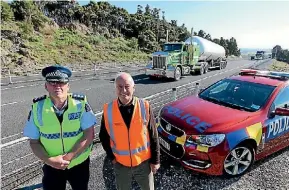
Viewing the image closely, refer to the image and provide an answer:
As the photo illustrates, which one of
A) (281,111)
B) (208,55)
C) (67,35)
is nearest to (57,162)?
(281,111)

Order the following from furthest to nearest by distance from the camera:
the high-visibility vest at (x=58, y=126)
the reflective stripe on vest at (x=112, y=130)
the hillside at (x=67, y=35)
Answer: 1. the hillside at (x=67, y=35)
2. the reflective stripe on vest at (x=112, y=130)
3. the high-visibility vest at (x=58, y=126)

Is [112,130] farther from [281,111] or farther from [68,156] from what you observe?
[281,111]

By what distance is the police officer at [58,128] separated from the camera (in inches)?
98.3

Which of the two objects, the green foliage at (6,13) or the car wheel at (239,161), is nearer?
the car wheel at (239,161)

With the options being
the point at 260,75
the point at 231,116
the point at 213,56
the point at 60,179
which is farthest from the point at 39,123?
the point at 213,56

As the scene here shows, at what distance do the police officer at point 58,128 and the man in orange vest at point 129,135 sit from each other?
0.26m

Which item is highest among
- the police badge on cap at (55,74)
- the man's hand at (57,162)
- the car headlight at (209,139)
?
the police badge on cap at (55,74)

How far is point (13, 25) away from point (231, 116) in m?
29.1

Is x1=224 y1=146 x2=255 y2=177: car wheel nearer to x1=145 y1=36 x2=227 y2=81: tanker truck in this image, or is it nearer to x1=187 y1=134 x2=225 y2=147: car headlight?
x1=187 y1=134 x2=225 y2=147: car headlight

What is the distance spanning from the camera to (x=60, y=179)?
274cm

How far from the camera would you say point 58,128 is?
2.51 metres

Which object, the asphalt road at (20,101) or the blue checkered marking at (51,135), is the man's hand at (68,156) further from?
the asphalt road at (20,101)

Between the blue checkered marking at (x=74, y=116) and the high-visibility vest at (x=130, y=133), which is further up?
the blue checkered marking at (x=74, y=116)

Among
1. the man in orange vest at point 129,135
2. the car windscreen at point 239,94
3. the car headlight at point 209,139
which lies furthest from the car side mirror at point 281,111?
the man in orange vest at point 129,135
